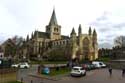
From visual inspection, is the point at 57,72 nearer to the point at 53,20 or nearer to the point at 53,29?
the point at 53,29

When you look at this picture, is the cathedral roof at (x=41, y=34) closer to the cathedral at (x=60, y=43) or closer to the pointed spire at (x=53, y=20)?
A: the cathedral at (x=60, y=43)

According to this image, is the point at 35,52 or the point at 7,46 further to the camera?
the point at 35,52

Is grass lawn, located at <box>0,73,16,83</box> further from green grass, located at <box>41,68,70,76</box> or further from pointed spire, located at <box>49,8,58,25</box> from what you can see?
pointed spire, located at <box>49,8,58,25</box>

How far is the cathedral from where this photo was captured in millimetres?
133800

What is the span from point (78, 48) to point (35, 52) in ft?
113

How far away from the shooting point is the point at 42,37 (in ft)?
552

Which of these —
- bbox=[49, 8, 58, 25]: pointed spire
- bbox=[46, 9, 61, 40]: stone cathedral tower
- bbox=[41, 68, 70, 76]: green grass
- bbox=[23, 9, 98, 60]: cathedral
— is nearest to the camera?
bbox=[41, 68, 70, 76]: green grass

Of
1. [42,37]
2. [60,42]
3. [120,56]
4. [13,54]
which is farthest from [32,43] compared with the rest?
[120,56]

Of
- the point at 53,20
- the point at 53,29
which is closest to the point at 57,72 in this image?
the point at 53,29

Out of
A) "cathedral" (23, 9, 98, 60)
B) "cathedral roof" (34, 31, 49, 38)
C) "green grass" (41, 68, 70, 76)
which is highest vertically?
"cathedral roof" (34, 31, 49, 38)

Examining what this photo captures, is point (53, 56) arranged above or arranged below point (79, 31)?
below

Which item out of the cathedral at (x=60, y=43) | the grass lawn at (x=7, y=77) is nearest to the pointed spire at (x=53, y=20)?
the cathedral at (x=60, y=43)

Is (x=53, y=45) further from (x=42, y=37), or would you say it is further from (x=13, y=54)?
(x=13, y=54)

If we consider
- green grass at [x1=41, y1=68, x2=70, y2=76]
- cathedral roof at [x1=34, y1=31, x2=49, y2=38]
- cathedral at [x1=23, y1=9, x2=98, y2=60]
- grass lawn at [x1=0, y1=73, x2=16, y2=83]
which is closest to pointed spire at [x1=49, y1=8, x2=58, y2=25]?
cathedral at [x1=23, y1=9, x2=98, y2=60]
